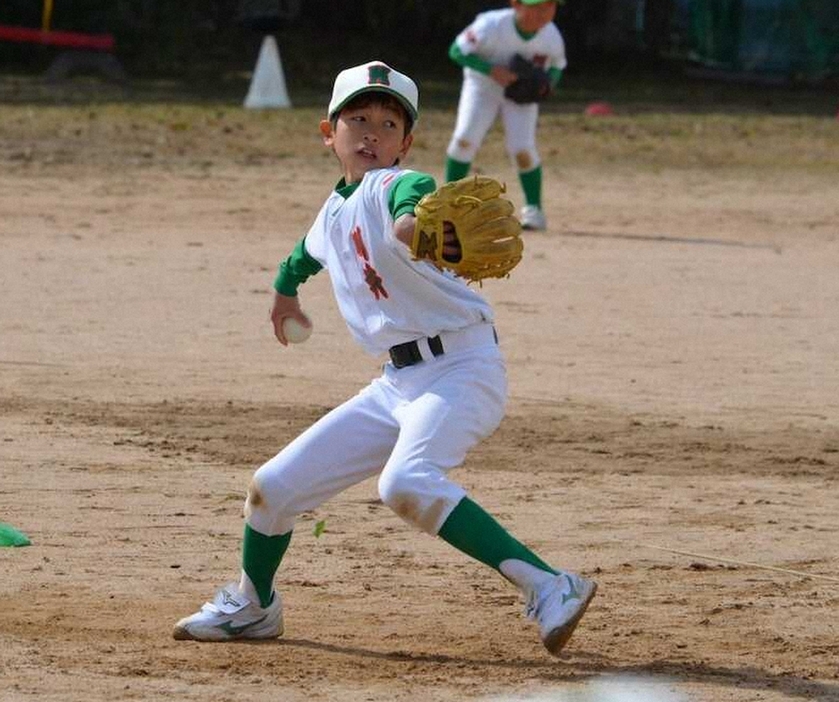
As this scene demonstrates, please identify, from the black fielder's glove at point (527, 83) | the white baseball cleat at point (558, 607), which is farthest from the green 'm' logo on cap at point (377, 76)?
the black fielder's glove at point (527, 83)

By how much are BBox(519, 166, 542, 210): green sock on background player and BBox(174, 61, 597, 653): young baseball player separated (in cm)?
878

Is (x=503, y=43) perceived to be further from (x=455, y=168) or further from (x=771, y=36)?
(x=771, y=36)

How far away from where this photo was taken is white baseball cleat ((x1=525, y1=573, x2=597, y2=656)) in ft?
16.0

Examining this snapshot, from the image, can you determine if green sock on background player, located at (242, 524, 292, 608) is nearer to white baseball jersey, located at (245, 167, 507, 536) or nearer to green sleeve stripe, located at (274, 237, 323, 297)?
white baseball jersey, located at (245, 167, 507, 536)

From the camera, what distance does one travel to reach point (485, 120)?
46.9 feet

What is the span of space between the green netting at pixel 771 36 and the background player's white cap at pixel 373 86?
22.5 meters

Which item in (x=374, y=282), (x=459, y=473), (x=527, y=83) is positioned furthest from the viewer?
(x=527, y=83)

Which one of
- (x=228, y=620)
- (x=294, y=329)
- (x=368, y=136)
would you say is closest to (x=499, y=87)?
(x=294, y=329)

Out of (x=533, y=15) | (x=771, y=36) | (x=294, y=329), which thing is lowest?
(x=771, y=36)

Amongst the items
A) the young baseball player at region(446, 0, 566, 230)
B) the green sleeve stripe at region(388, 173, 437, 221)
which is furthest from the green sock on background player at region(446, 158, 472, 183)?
the green sleeve stripe at region(388, 173, 437, 221)

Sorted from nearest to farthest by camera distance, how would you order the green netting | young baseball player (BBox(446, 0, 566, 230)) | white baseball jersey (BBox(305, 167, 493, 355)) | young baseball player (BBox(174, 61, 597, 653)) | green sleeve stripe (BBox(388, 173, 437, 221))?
green sleeve stripe (BBox(388, 173, 437, 221)) < young baseball player (BBox(174, 61, 597, 653)) < white baseball jersey (BBox(305, 167, 493, 355)) < young baseball player (BBox(446, 0, 566, 230)) < the green netting

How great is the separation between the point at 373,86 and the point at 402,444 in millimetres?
963

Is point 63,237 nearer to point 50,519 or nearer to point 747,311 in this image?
point 747,311

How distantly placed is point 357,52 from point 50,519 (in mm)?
22015
